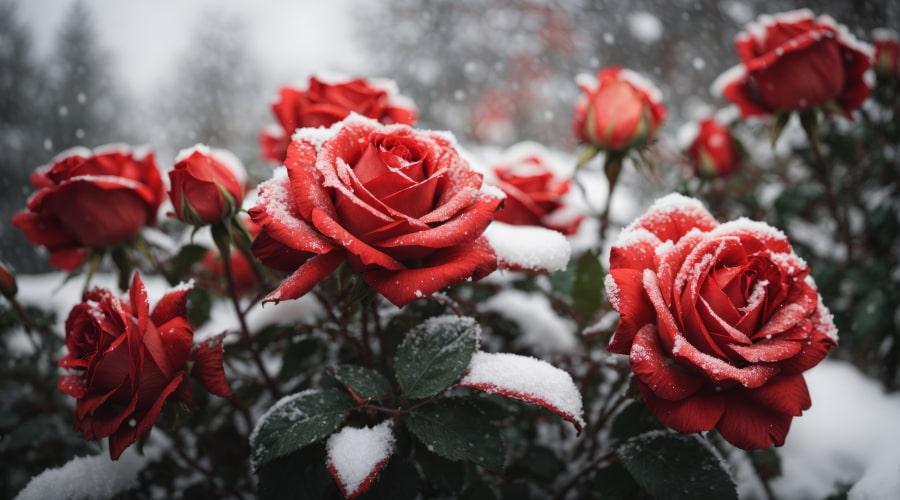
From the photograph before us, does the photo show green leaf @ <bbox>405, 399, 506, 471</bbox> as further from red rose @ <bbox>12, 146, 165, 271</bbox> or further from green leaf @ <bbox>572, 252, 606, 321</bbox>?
red rose @ <bbox>12, 146, 165, 271</bbox>

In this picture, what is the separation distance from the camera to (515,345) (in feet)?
2.56

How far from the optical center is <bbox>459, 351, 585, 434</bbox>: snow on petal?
0.43 meters

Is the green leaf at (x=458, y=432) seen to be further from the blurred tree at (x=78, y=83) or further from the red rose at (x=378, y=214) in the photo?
the blurred tree at (x=78, y=83)

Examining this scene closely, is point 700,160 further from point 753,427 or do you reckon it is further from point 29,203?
point 29,203

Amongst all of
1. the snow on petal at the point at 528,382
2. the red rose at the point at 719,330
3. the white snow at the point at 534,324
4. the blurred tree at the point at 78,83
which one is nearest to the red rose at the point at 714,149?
the white snow at the point at 534,324

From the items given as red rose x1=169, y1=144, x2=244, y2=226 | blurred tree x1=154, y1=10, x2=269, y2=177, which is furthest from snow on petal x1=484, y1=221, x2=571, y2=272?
blurred tree x1=154, y1=10, x2=269, y2=177

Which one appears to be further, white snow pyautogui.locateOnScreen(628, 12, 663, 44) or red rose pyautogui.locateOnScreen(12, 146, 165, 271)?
white snow pyautogui.locateOnScreen(628, 12, 663, 44)

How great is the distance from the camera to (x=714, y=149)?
43.3 inches

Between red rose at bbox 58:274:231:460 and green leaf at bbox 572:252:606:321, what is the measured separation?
0.44m

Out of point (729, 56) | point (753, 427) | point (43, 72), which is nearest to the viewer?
point (753, 427)

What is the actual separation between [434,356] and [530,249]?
0.49ft

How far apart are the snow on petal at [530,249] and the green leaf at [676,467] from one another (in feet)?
0.70

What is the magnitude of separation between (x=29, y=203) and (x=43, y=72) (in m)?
2.42

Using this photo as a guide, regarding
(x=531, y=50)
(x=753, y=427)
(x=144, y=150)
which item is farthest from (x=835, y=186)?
(x=531, y=50)
